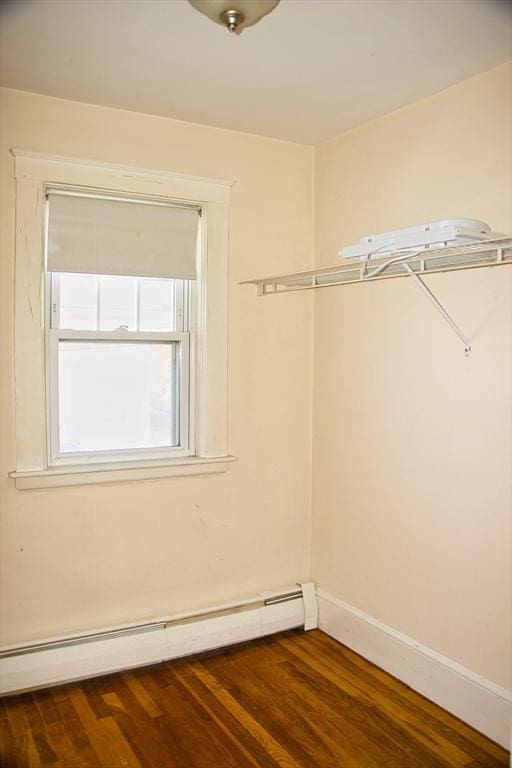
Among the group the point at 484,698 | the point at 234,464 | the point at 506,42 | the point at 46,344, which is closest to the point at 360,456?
the point at 234,464

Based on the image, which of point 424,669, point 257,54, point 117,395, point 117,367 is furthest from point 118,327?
point 424,669

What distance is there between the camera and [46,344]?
9.58ft

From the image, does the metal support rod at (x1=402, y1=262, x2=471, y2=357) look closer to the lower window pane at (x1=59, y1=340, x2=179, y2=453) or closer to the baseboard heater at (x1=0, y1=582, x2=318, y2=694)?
the lower window pane at (x1=59, y1=340, x2=179, y2=453)

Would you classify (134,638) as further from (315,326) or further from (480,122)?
(480,122)

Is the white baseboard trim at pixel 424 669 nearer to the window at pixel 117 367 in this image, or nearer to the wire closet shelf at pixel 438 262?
the window at pixel 117 367

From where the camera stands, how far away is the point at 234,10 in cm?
170

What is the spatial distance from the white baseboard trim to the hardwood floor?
0.15ft

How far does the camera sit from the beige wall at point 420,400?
2.50 m

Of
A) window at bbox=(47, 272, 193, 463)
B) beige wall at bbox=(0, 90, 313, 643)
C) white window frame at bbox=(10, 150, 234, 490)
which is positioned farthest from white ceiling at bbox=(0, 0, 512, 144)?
window at bbox=(47, 272, 193, 463)

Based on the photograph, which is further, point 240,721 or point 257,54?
point 240,721

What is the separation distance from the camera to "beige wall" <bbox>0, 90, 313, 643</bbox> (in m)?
2.85

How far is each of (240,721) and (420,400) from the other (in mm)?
1491

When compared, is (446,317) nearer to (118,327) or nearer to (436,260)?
(436,260)

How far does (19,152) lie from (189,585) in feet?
6.94
